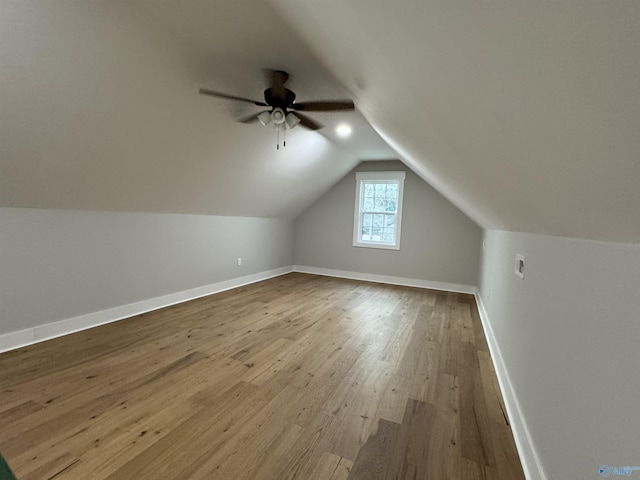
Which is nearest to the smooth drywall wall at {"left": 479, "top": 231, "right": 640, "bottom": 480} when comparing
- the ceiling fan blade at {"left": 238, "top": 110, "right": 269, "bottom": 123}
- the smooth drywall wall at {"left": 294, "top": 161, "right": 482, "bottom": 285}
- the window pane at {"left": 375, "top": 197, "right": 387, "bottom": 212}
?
the ceiling fan blade at {"left": 238, "top": 110, "right": 269, "bottom": 123}

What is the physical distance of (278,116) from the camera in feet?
8.52

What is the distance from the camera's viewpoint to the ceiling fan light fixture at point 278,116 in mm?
2582

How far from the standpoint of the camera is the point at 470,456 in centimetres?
152

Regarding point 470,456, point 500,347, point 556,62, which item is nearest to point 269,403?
point 470,456

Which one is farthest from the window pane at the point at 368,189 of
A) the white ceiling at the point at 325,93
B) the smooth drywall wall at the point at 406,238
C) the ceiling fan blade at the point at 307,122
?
the ceiling fan blade at the point at 307,122

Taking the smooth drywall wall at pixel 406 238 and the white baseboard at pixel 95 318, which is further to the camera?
the smooth drywall wall at pixel 406 238

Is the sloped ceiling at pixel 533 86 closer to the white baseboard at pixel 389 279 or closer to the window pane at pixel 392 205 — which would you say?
the white baseboard at pixel 389 279

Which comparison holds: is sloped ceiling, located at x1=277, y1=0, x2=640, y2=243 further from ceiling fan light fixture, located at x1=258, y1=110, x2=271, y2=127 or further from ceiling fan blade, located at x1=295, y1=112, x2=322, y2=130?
ceiling fan blade, located at x1=295, y1=112, x2=322, y2=130

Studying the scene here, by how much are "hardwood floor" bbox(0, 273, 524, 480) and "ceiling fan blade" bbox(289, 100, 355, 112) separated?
2.11m

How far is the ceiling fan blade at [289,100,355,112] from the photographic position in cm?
243

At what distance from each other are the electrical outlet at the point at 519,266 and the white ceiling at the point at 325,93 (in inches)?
8.9

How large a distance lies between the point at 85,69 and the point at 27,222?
157cm

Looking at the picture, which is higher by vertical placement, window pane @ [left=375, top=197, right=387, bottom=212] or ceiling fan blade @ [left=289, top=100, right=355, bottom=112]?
ceiling fan blade @ [left=289, top=100, right=355, bottom=112]

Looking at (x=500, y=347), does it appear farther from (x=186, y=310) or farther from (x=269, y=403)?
(x=186, y=310)
